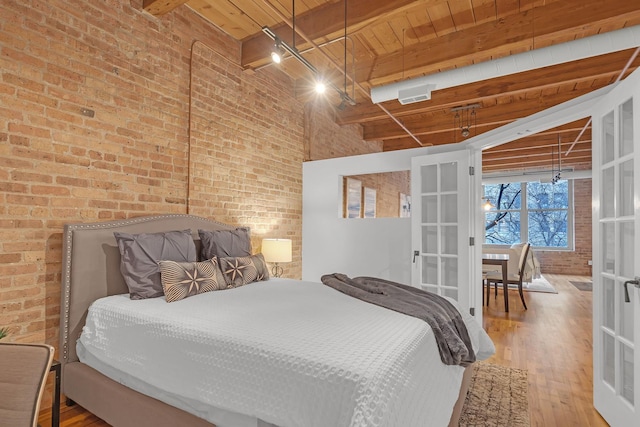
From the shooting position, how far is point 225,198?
149 inches

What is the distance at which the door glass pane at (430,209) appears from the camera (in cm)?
403

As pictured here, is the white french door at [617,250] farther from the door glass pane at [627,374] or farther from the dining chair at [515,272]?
the dining chair at [515,272]

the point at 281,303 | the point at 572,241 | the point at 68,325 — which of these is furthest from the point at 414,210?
the point at 572,241

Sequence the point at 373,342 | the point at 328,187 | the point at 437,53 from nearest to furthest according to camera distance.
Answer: the point at 373,342 < the point at 437,53 < the point at 328,187

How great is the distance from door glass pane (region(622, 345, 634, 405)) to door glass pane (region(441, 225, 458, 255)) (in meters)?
1.89

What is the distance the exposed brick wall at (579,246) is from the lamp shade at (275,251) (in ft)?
27.7

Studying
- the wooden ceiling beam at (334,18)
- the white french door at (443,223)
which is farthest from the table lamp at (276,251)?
the wooden ceiling beam at (334,18)

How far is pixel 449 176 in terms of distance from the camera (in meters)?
3.95

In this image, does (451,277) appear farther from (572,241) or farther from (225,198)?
(572,241)

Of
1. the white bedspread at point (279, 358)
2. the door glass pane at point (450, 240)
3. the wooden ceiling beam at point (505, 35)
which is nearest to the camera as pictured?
the white bedspread at point (279, 358)

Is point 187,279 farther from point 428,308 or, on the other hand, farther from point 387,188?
point 387,188

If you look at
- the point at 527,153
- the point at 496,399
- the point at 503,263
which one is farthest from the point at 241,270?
the point at 527,153

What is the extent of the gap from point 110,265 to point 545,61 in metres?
3.80

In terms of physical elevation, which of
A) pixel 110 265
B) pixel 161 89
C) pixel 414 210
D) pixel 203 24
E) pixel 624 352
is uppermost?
pixel 203 24
